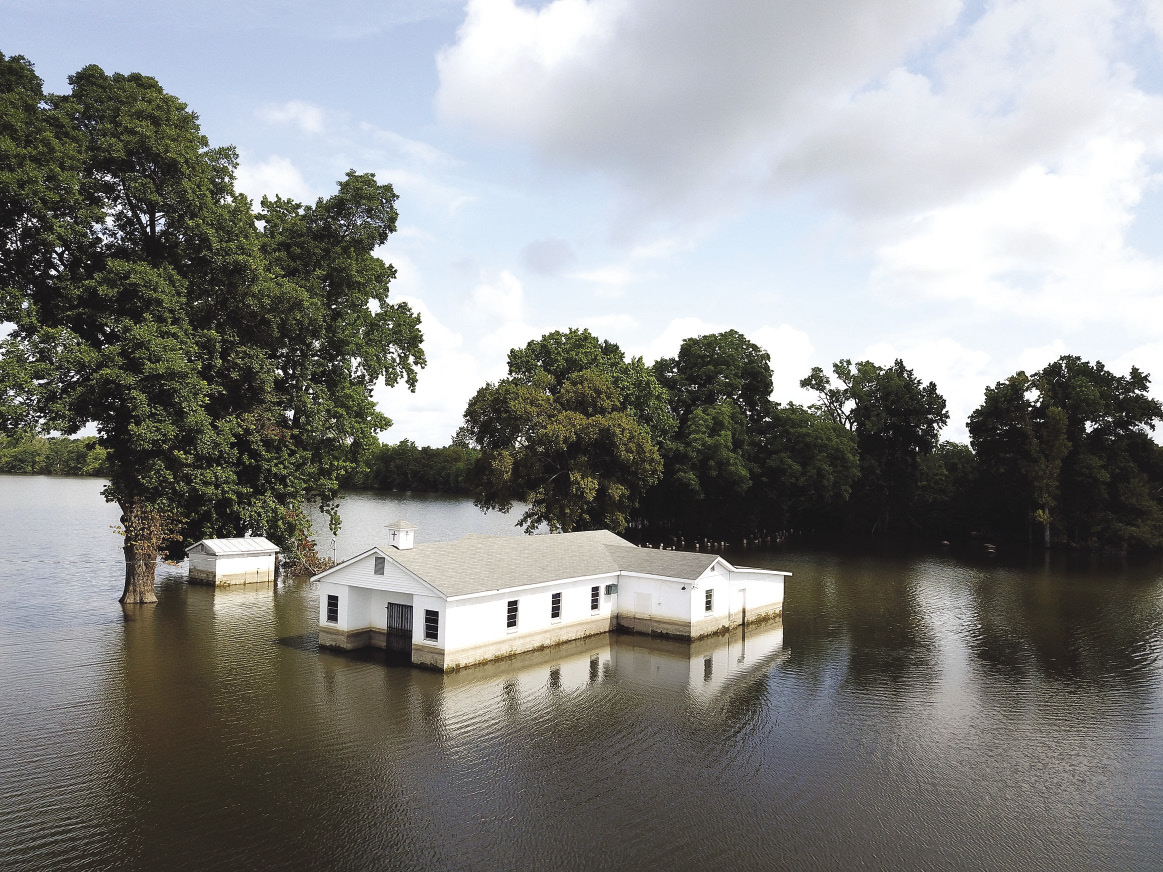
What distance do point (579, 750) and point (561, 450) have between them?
1191 inches

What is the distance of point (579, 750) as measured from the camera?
17.7 meters

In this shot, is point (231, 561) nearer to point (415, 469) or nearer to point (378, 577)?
point (378, 577)

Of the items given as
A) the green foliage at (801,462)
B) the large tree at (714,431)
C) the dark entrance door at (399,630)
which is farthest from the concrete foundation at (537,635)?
the green foliage at (801,462)

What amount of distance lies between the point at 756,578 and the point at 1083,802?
58.6 ft

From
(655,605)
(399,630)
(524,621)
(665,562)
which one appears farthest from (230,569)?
(665,562)

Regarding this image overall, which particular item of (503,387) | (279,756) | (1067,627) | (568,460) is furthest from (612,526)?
(279,756)

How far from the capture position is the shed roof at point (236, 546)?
38.5m

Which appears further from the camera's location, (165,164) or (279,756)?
(165,164)

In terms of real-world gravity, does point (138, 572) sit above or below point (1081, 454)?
below

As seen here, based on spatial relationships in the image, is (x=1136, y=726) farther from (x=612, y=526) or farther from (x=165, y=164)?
(x=165, y=164)

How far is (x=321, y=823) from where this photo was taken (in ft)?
45.1

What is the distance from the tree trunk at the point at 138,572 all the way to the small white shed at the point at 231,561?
454cm

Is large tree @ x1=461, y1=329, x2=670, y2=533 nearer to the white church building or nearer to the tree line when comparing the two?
the tree line

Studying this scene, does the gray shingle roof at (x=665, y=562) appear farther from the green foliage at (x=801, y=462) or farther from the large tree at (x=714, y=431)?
the green foliage at (x=801, y=462)
